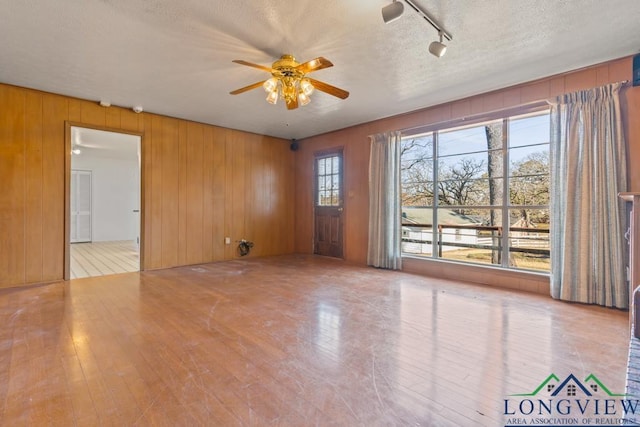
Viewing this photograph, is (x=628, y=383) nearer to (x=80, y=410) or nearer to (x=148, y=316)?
(x=80, y=410)

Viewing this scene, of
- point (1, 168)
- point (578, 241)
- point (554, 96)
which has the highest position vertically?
point (554, 96)

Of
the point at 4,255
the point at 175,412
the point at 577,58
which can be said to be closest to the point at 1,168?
the point at 4,255

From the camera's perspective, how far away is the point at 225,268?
17.2 feet

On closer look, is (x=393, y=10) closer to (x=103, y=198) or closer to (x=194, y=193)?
(x=194, y=193)

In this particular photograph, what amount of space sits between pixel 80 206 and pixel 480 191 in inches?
397

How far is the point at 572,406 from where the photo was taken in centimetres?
160

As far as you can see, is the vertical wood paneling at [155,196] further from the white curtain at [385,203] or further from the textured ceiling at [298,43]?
the white curtain at [385,203]

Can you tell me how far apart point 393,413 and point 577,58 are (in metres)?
3.78

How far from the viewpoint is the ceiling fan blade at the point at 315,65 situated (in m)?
2.64

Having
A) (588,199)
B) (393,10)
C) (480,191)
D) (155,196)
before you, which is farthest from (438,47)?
(155,196)

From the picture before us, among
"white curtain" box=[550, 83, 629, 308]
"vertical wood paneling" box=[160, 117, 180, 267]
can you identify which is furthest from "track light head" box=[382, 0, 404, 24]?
"vertical wood paneling" box=[160, 117, 180, 267]

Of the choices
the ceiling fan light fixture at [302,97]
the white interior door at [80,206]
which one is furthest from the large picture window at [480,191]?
the white interior door at [80,206]

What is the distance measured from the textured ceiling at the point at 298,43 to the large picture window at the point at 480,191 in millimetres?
867

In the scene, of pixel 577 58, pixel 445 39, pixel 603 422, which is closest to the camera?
pixel 603 422
